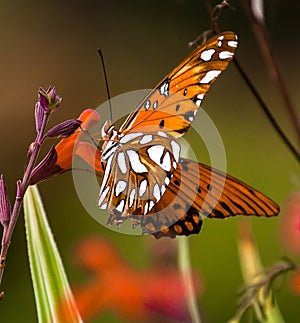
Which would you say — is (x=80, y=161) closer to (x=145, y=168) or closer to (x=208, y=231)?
(x=145, y=168)

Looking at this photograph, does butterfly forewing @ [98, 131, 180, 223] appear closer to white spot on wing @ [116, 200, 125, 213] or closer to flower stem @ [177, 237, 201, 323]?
white spot on wing @ [116, 200, 125, 213]

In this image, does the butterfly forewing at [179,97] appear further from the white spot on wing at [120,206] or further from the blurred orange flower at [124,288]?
the blurred orange flower at [124,288]

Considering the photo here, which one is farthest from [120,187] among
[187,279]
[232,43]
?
[187,279]

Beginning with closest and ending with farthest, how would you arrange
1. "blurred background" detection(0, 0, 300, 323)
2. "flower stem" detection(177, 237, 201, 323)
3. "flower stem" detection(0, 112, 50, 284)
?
"flower stem" detection(0, 112, 50, 284)
"flower stem" detection(177, 237, 201, 323)
"blurred background" detection(0, 0, 300, 323)

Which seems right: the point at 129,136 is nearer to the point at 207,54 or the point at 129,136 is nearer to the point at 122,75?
the point at 207,54

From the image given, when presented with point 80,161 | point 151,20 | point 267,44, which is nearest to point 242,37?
point 151,20

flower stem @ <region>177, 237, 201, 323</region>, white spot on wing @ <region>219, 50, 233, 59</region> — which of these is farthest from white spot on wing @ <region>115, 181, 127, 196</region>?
flower stem @ <region>177, 237, 201, 323</region>

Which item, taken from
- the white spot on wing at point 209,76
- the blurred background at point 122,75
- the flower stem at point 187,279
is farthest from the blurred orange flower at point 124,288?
the blurred background at point 122,75
